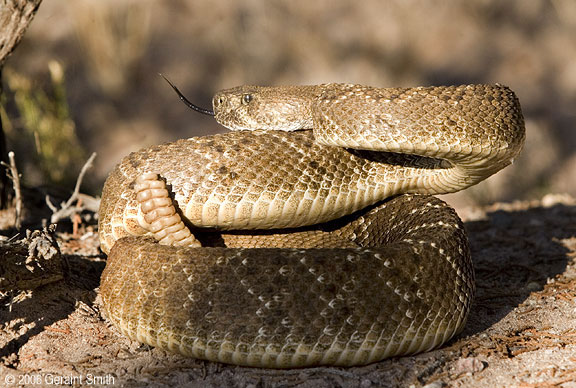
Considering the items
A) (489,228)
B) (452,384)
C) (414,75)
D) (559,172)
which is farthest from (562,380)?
(414,75)

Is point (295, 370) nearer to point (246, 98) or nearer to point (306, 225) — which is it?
point (306, 225)

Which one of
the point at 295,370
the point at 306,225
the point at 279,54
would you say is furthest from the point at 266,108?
the point at 279,54

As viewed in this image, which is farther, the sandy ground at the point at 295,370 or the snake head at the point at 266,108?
the snake head at the point at 266,108

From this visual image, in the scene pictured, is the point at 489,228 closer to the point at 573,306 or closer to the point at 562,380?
the point at 573,306

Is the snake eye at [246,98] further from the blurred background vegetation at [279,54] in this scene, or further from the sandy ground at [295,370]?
the blurred background vegetation at [279,54]

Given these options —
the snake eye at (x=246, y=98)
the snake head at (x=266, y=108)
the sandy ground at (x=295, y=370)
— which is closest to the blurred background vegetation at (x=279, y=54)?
the snake head at (x=266, y=108)

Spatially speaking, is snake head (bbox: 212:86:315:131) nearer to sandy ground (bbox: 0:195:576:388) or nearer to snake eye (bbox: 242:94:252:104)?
snake eye (bbox: 242:94:252:104)

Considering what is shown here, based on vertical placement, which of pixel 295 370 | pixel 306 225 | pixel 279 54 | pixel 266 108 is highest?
pixel 266 108

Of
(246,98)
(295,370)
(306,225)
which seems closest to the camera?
(295,370)
